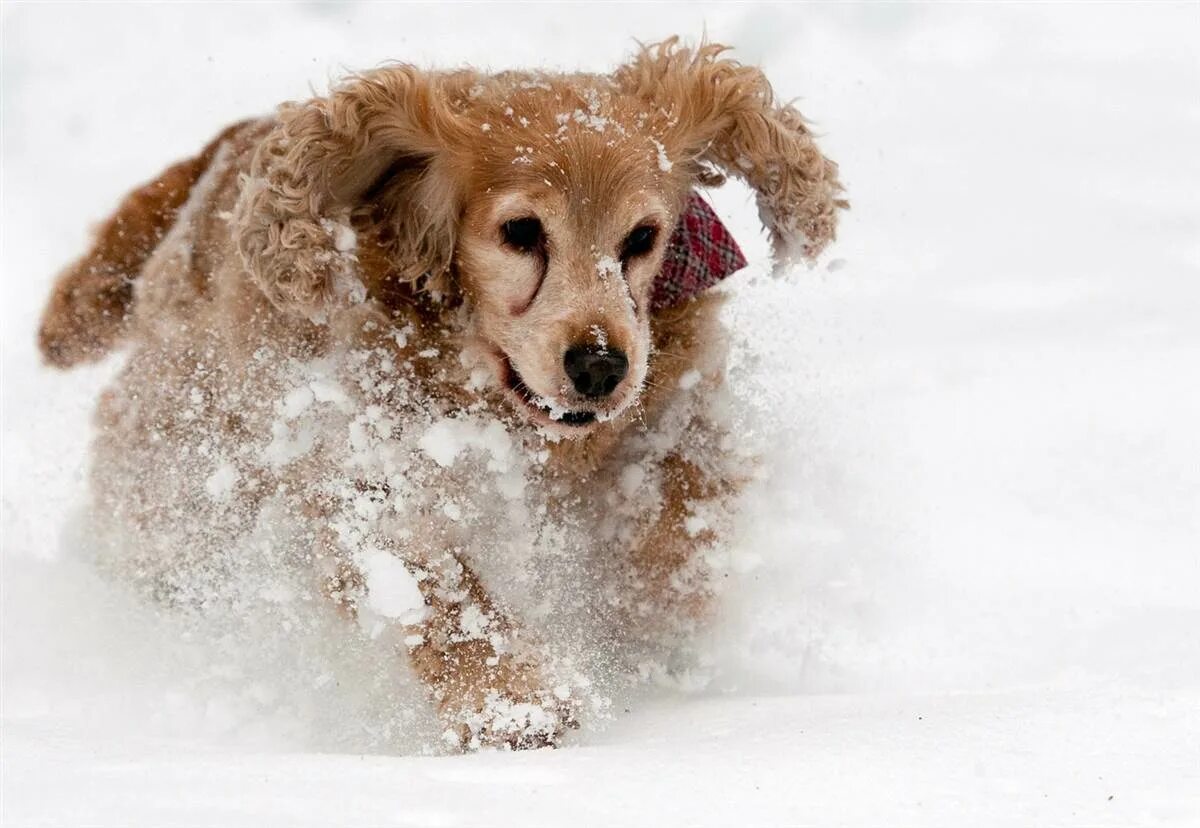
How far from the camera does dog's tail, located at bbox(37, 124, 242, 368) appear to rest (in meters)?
3.87

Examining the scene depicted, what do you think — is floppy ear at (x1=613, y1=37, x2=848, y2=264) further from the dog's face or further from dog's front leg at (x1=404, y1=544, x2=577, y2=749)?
dog's front leg at (x1=404, y1=544, x2=577, y2=749)

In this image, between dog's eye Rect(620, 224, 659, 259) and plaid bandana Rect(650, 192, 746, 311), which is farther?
plaid bandana Rect(650, 192, 746, 311)

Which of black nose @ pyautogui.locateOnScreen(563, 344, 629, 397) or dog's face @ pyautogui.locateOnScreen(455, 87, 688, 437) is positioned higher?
dog's face @ pyautogui.locateOnScreen(455, 87, 688, 437)

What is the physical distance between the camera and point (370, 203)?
3154 millimetres

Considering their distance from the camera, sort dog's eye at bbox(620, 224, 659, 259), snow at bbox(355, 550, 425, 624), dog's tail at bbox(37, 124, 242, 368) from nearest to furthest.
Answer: dog's eye at bbox(620, 224, 659, 259) < snow at bbox(355, 550, 425, 624) < dog's tail at bbox(37, 124, 242, 368)

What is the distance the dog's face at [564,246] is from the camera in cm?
273

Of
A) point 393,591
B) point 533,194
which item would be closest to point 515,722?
point 393,591

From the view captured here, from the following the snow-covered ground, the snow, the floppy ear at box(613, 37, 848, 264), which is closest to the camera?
the snow-covered ground

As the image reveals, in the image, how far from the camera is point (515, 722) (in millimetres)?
2752

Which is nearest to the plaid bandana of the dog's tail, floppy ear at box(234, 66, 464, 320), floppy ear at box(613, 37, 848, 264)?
floppy ear at box(613, 37, 848, 264)

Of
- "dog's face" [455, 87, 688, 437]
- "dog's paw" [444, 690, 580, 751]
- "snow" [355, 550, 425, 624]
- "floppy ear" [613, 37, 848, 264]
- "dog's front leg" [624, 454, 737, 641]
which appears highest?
"floppy ear" [613, 37, 848, 264]

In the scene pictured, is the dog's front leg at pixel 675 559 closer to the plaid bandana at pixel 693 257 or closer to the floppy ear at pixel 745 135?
the plaid bandana at pixel 693 257

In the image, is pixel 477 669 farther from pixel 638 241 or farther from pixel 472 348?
pixel 638 241

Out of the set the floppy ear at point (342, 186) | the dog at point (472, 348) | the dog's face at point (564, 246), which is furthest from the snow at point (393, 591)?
the floppy ear at point (342, 186)
